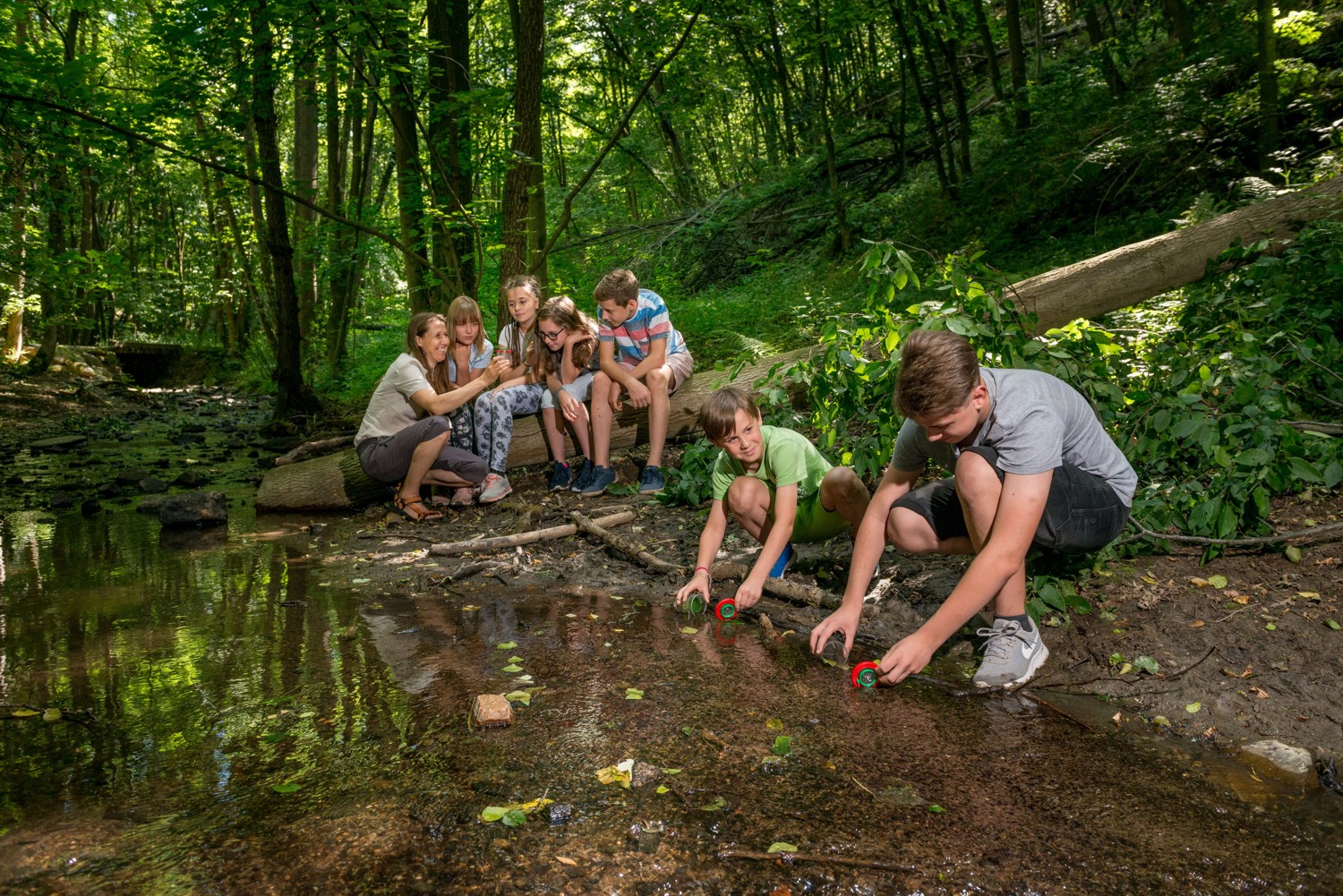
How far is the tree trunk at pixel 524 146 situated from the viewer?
7.01 m

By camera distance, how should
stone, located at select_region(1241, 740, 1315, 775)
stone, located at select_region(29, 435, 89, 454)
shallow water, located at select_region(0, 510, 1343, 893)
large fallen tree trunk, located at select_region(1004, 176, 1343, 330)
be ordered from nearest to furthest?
shallow water, located at select_region(0, 510, 1343, 893)
stone, located at select_region(1241, 740, 1315, 775)
large fallen tree trunk, located at select_region(1004, 176, 1343, 330)
stone, located at select_region(29, 435, 89, 454)

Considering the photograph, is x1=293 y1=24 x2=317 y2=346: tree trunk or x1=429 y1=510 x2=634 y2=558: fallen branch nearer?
x1=429 y1=510 x2=634 y2=558: fallen branch

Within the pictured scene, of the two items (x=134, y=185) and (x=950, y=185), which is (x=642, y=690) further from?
(x=134, y=185)

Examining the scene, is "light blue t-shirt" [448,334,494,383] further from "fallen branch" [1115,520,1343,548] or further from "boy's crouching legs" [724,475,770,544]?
"fallen branch" [1115,520,1343,548]

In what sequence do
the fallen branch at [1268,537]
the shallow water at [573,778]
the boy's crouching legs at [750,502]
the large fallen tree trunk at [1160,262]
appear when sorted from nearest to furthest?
1. the shallow water at [573,778]
2. the fallen branch at [1268,537]
3. the boy's crouching legs at [750,502]
4. the large fallen tree trunk at [1160,262]

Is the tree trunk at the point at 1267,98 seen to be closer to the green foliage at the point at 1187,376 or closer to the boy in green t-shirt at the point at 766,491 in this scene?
the green foliage at the point at 1187,376

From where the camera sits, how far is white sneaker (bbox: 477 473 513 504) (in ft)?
19.3

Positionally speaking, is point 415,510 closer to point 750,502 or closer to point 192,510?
point 192,510

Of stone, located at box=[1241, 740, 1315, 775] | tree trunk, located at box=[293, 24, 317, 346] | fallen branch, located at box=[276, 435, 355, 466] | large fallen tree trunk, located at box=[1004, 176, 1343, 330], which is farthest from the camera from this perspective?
tree trunk, located at box=[293, 24, 317, 346]

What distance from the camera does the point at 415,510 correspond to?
5.74m

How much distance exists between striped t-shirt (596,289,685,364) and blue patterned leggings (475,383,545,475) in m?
0.69

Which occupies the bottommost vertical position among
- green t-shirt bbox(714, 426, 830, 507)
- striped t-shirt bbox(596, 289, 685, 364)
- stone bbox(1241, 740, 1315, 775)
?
stone bbox(1241, 740, 1315, 775)

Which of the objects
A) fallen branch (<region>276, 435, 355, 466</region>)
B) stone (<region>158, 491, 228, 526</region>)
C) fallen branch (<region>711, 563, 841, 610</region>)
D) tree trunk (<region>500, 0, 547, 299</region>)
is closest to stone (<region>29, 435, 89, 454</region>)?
fallen branch (<region>276, 435, 355, 466</region>)

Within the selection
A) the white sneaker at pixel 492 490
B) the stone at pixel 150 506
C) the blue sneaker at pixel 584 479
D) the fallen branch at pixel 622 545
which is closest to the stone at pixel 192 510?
the stone at pixel 150 506
